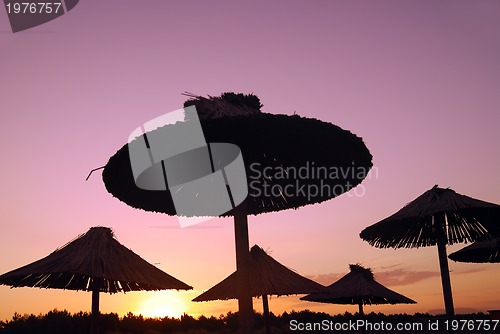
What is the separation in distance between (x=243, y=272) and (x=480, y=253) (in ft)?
32.6

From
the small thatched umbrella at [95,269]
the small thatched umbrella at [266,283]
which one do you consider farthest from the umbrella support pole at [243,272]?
the small thatched umbrella at [266,283]

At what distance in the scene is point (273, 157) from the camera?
22.2 ft

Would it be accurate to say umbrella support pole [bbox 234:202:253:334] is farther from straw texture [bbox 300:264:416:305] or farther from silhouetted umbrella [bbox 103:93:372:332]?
straw texture [bbox 300:264:416:305]

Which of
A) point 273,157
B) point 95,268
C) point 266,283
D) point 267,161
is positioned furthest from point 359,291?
point 95,268

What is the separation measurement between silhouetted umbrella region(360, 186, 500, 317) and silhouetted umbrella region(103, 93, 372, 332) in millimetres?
1900

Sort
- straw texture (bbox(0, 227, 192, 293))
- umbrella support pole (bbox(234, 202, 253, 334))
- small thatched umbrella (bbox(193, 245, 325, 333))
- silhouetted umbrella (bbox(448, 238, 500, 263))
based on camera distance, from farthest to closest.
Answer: silhouetted umbrella (bbox(448, 238, 500, 263)) < small thatched umbrella (bbox(193, 245, 325, 333)) < straw texture (bbox(0, 227, 192, 293)) < umbrella support pole (bbox(234, 202, 253, 334))

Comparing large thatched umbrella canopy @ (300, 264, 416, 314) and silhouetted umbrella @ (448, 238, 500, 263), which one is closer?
silhouetted umbrella @ (448, 238, 500, 263)

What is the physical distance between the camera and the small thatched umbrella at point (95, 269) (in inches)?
285

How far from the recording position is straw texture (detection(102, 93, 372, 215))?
5410mm

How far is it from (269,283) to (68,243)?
228 inches

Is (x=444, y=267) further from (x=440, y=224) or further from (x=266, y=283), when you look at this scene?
(x=266, y=283)


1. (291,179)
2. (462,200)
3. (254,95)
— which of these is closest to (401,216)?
(462,200)

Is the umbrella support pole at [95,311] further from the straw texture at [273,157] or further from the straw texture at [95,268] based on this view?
the straw texture at [273,157]

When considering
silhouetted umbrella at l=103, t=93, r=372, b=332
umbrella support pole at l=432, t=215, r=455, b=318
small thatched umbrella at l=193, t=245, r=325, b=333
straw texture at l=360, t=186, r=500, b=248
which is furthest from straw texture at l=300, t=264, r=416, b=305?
silhouetted umbrella at l=103, t=93, r=372, b=332
